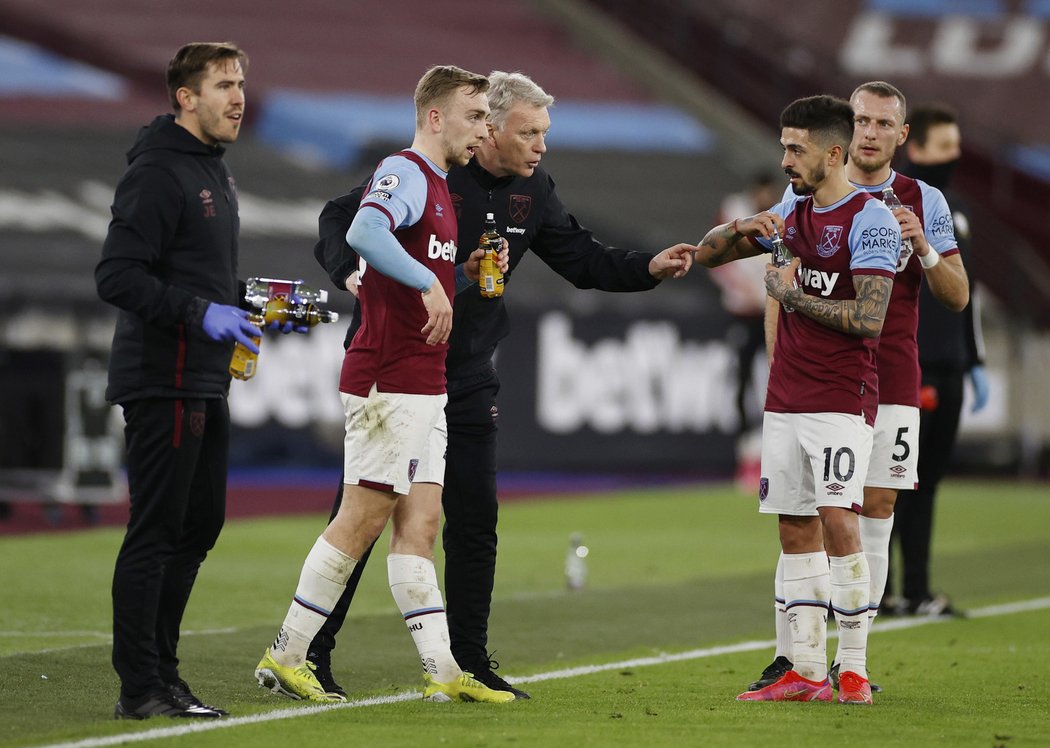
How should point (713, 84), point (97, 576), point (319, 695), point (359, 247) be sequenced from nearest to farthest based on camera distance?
point (359, 247) → point (319, 695) → point (97, 576) → point (713, 84)

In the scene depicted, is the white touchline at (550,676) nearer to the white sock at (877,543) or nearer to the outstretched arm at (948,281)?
the white sock at (877,543)

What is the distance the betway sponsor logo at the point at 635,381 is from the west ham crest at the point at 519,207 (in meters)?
12.8

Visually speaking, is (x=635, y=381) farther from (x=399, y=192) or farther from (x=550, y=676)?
(x=399, y=192)

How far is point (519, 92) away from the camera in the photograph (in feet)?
21.6

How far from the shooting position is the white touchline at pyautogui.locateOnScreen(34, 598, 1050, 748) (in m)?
5.54

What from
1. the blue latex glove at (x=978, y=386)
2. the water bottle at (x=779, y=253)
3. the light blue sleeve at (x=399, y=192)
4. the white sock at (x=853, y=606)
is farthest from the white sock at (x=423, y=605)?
the blue latex glove at (x=978, y=386)

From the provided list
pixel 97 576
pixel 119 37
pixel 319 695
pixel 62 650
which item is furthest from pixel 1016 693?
pixel 119 37

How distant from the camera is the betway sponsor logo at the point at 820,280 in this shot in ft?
21.5

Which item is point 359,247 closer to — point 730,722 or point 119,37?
point 730,722

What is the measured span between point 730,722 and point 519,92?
7.92ft

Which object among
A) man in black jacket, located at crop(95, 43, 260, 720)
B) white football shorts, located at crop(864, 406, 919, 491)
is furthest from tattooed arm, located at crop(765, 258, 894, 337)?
man in black jacket, located at crop(95, 43, 260, 720)

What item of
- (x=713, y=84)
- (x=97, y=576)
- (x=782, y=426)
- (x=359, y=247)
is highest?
(x=713, y=84)

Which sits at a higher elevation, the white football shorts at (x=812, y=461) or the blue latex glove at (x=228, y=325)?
the blue latex glove at (x=228, y=325)

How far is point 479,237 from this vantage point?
6.79 m
